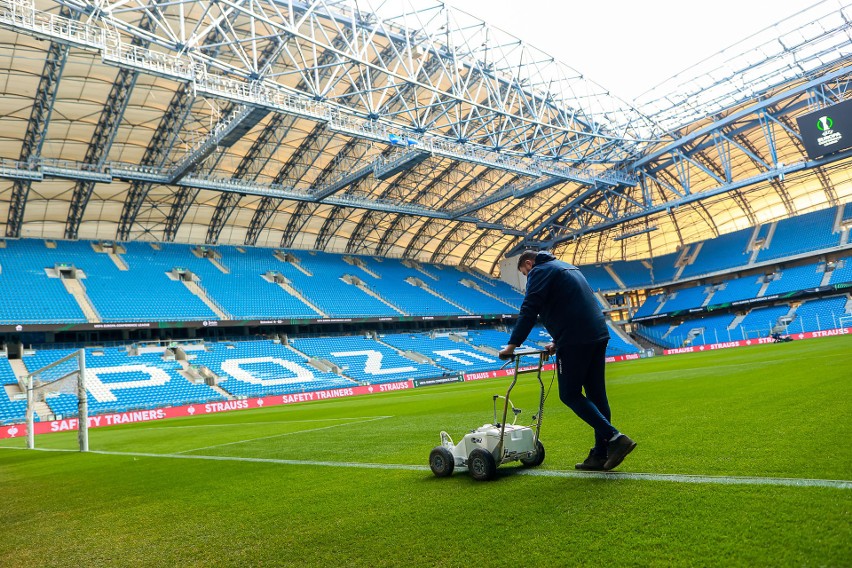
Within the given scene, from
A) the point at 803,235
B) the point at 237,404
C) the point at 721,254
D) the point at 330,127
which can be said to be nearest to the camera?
the point at 330,127

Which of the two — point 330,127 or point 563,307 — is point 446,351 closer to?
point 330,127

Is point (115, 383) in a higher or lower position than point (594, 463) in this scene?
higher

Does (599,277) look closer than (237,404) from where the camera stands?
No

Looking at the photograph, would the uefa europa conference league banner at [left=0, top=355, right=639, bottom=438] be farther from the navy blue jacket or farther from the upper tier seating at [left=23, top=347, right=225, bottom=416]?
the navy blue jacket

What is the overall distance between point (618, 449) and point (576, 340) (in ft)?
3.11

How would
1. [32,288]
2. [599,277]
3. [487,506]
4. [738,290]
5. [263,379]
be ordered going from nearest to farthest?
[487,506]
[32,288]
[263,379]
[738,290]
[599,277]

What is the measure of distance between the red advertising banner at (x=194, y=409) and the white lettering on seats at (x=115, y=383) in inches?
74.8

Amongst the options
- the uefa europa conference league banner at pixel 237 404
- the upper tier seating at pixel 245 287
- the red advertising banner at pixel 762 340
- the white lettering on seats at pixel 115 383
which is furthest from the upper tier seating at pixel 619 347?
the white lettering on seats at pixel 115 383

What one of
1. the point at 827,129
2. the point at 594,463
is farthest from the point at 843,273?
the point at 594,463

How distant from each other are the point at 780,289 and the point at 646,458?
56425 millimetres

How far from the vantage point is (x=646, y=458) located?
17.9ft

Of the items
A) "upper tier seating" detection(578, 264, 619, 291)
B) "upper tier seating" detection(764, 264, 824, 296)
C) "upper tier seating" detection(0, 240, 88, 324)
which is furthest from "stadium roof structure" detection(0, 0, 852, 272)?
"upper tier seating" detection(578, 264, 619, 291)

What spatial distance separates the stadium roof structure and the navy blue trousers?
61.7ft

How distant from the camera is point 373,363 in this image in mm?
41281
